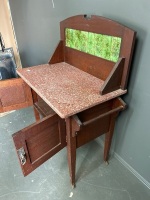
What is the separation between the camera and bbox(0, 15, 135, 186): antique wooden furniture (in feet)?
3.02

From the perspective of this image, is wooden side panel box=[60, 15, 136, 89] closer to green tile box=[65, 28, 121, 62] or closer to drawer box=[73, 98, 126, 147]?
green tile box=[65, 28, 121, 62]

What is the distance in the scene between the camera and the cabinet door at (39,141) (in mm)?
935

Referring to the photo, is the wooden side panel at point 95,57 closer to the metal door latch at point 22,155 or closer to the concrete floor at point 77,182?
the metal door latch at point 22,155

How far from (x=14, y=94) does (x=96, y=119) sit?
1.06m

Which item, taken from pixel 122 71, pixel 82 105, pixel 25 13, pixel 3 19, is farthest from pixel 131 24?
pixel 3 19

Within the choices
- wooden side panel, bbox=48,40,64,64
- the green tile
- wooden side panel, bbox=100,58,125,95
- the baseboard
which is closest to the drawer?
wooden side panel, bbox=100,58,125,95

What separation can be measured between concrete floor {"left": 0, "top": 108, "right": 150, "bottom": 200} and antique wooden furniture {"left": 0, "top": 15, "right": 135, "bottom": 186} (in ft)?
0.42

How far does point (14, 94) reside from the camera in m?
1.71

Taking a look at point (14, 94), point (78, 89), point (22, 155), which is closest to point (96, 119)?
point (78, 89)

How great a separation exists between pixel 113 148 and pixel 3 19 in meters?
2.49

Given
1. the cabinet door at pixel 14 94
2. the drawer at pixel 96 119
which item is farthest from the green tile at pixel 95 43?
the cabinet door at pixel 14 94

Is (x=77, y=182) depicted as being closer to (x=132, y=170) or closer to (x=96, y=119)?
→ (x=132, y=170)

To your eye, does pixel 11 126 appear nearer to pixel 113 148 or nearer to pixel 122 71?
pixel 113 148

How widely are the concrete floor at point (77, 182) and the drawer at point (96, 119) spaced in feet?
1.39
